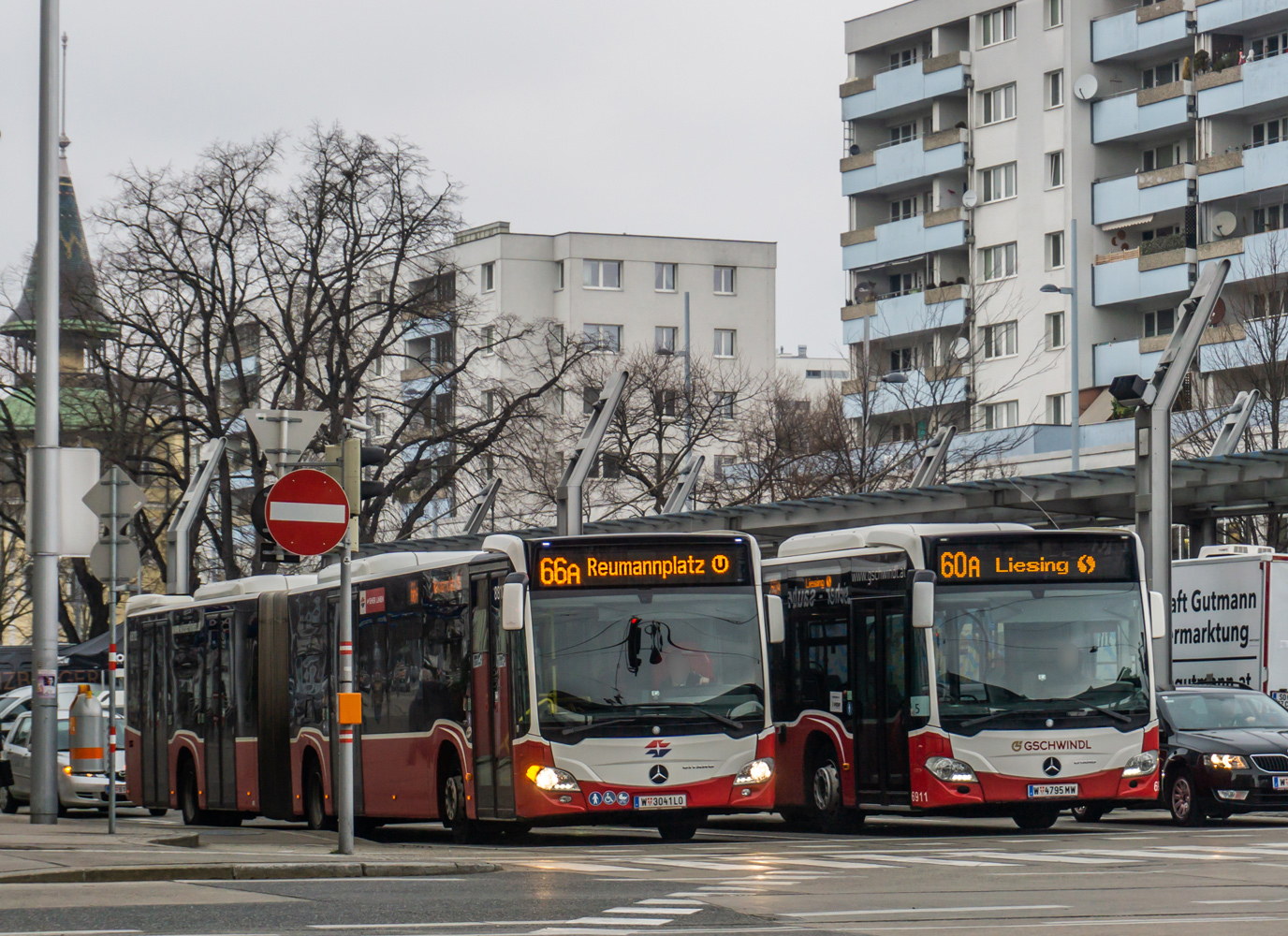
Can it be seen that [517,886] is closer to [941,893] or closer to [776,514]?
[941,893]

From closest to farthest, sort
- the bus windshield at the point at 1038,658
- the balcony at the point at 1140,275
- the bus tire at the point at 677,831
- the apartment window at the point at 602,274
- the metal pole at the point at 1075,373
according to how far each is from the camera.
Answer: the bus windshield at the point at 1038,658
the bus tire at the point at 677,831
the metal pole at the point at 1075,373
the balcony at the point at 1140,275
the apartment window at the point at 602,274

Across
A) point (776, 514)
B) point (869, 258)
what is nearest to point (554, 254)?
point (869, 258)

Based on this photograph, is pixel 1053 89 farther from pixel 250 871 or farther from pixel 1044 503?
pixel 250 871

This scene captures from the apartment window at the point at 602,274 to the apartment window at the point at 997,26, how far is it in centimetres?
2644

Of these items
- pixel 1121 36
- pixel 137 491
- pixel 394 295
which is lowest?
pixel 137 491

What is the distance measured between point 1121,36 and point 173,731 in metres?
51.9

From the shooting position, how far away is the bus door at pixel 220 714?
25188 mm

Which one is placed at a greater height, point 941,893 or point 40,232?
point 40,232

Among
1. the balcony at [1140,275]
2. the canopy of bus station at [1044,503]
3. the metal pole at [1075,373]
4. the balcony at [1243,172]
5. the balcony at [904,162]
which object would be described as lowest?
the canopy of bus station at [1044,503]

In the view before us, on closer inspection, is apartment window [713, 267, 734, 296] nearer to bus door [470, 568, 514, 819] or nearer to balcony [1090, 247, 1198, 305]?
balcony [1090, 247, 1198, 305]

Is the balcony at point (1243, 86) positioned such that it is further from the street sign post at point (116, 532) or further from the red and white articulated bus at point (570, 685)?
the street sign post at point (116, 532)

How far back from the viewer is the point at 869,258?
81062mm

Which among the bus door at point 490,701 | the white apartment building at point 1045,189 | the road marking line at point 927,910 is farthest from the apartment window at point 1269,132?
the road marking line at point 927,910

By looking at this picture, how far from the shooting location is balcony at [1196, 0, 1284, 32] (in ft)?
217
